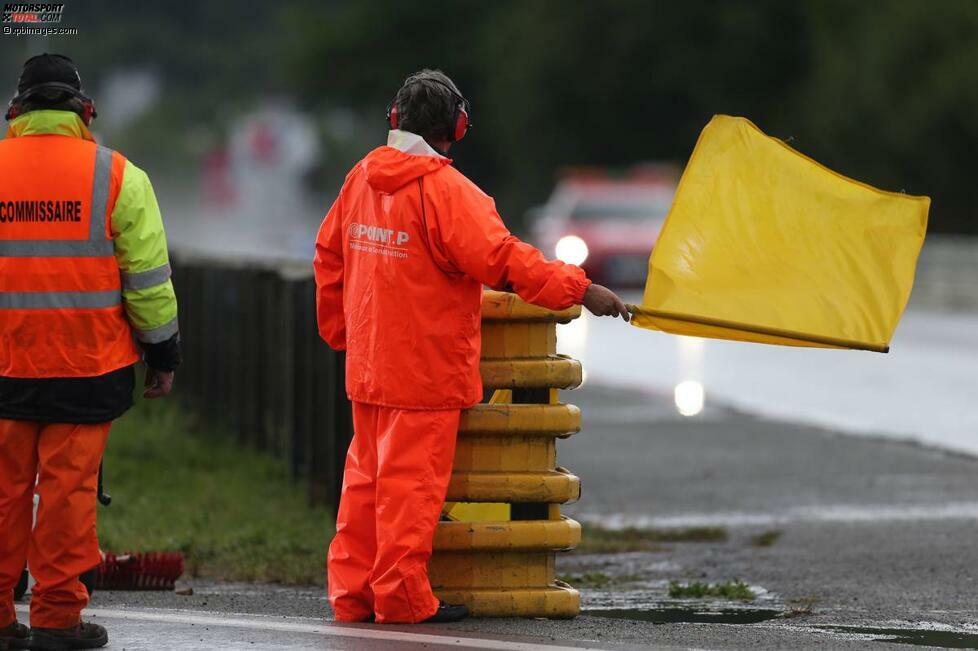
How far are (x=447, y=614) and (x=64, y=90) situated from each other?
2044mm

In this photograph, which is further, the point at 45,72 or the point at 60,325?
the point at 45,72

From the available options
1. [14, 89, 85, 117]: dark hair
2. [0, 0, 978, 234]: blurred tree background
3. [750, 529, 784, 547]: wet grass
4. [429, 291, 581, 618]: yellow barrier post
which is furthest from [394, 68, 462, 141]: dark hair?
[0, 0, 978, 234]: blurred tree background

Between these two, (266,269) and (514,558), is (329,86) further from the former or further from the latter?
(514,558)

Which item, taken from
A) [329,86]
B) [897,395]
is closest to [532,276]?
[897,395]

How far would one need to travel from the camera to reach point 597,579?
8.79 metres

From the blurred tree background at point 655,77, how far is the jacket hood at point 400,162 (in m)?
18.3

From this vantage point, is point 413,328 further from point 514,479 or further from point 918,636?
point 918,636

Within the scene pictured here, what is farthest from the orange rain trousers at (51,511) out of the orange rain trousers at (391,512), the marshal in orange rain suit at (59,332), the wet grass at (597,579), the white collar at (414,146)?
the wet grass at (597,579)

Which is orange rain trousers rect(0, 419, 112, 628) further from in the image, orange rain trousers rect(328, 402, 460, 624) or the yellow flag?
the yellow flag

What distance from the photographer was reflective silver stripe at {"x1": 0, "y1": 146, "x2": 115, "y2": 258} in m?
6.62

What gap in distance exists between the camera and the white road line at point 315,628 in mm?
6660

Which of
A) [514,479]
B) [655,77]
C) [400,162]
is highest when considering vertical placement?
[655,77]

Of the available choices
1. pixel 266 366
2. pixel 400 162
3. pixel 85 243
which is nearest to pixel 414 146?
pixel 400 162

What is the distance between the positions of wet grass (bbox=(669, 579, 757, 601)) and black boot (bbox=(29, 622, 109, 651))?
7.86 ft
